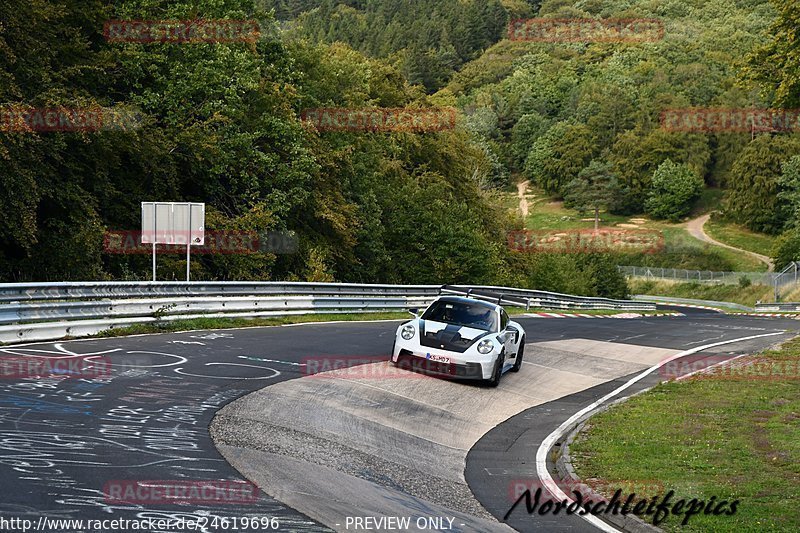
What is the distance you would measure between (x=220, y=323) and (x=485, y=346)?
8110 millimetres

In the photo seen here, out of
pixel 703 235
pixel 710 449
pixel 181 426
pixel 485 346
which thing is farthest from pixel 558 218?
pixel 181 426

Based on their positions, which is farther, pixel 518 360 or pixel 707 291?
pixel 707 291

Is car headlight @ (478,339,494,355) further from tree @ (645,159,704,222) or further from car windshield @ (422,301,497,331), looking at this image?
tree @ (645,159,704,222)

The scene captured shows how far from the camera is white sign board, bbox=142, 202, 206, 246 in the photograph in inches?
863

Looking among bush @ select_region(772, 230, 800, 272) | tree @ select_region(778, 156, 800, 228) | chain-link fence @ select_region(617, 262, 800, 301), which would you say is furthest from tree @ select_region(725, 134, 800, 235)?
bush @ select_region(772, 230, 800, 272)

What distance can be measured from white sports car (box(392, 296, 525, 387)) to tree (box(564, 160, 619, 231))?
122 metres

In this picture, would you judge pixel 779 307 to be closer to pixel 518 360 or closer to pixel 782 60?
pixel 782 60

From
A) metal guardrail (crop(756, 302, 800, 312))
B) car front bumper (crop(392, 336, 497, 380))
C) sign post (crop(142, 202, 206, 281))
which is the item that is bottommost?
metal guardrail (crop(756, 302, 800, 312))

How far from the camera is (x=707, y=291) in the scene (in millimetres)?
94562

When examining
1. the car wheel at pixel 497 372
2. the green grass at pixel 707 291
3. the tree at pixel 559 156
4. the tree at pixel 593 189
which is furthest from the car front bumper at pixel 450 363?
the tree at pixel 559 156

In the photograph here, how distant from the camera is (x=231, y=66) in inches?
1417


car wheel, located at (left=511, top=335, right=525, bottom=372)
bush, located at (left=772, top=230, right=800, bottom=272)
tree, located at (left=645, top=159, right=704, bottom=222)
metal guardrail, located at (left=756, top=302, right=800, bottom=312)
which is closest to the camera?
car wheel, located at (left=511, top=335, right=525, bottom=372)

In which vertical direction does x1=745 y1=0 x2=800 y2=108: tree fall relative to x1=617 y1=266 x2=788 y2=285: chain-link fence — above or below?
above

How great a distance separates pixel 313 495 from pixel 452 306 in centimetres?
973
